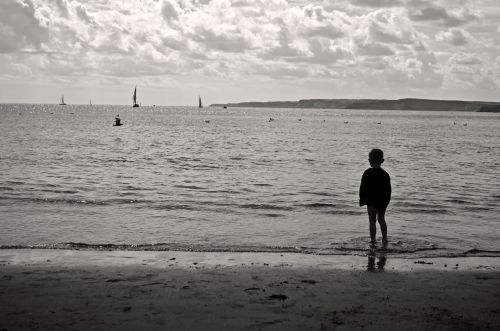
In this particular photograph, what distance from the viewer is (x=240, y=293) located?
298 inches

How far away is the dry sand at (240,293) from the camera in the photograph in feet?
21.0

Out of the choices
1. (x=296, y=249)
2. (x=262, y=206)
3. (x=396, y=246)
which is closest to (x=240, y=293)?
(x=296, y=249)

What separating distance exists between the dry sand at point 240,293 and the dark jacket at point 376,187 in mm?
1222

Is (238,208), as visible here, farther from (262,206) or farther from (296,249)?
(296,249)

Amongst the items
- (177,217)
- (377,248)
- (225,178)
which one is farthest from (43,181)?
(377,248)

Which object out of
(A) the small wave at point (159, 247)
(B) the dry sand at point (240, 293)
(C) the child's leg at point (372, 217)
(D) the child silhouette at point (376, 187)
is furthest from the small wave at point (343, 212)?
(B) the dry sand at point (240, 293)

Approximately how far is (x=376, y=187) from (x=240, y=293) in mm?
4277

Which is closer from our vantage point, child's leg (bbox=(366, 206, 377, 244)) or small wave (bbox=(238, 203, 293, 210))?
child's leg (bbox=(366, 206, 377, 244))

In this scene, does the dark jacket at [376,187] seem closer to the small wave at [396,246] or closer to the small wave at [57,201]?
the small wave at [396,246]

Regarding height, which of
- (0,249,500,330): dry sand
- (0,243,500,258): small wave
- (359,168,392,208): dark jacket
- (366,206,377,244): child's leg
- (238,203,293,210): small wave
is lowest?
(238,203,293,210): small wave

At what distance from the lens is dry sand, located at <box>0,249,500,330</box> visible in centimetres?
639

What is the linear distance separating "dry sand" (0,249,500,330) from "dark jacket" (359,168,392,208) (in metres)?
1.22

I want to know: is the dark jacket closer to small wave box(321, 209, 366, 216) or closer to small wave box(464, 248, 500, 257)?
small wave box(464, 248, 500, 257)

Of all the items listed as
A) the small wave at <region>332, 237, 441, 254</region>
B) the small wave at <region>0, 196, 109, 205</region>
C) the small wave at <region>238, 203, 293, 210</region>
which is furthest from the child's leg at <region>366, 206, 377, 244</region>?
the small wave at <region>0, 196, 109, 205</region>
